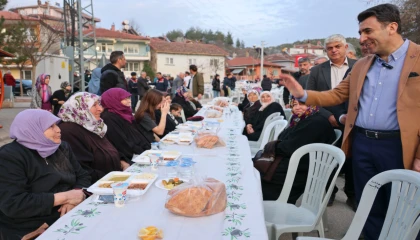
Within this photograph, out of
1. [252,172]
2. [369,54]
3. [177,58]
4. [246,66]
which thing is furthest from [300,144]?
[246,66]

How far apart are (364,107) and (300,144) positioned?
0.89 meters

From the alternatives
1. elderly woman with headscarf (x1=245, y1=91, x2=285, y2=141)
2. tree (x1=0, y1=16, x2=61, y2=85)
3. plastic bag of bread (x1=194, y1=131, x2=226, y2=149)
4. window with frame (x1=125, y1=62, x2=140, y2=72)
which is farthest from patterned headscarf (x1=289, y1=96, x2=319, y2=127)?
window with frame (x1=125, y1=62, x2=140, y2=72)

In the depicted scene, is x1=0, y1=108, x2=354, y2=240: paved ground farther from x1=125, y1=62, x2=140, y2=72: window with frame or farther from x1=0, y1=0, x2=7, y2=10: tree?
x1=125, y1=62, x2=140, y2=72: window with frame

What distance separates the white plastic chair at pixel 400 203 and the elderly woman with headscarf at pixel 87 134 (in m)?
2.29

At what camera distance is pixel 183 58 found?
44125 millimetres

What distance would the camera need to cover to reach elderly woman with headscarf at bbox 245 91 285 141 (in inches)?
229

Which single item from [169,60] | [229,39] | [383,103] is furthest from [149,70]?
[229,39]

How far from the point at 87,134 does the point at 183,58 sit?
42117 mm

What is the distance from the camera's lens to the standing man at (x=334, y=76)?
12.6ft

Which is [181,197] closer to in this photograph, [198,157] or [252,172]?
[252,172]

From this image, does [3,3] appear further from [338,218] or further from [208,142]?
[338,218]

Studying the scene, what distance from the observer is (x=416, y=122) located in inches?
84.7

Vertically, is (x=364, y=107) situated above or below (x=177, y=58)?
below

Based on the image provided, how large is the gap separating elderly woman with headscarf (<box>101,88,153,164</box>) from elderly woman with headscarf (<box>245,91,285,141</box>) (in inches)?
96.0
